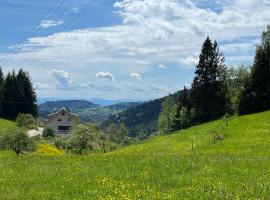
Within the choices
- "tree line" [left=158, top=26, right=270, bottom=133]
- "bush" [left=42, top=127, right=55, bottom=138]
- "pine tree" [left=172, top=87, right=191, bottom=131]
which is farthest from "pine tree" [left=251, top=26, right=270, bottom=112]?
"bush" [left=42, top=127, right=55, bottom=138]

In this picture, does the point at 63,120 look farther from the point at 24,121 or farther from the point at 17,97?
the point at 24,121

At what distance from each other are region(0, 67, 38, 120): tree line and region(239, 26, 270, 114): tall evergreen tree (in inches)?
3057

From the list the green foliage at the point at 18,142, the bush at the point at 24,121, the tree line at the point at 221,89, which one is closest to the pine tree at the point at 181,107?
the tree line at the point at 221,89

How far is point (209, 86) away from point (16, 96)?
65297 mm

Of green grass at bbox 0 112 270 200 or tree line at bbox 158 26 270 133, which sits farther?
tree line at bbox 158 26 270 133

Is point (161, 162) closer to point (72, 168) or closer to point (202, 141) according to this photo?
point (72, 168)

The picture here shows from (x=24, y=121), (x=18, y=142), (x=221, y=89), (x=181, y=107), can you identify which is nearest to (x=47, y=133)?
(x=24, y=121)

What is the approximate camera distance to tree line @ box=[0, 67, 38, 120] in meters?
146

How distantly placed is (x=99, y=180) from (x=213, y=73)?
3613 inches

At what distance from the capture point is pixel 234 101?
352ft

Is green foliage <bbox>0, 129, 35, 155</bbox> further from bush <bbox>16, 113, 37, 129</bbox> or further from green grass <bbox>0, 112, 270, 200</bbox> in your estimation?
bush <bbox>16, 113, 37, 129</bbox>

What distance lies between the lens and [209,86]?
349 ft

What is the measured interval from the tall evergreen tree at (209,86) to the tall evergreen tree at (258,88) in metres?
12.0

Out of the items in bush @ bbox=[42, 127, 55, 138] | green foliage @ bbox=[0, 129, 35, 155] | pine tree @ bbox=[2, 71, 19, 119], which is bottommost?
bush @ bbox=[42, 127, 55, 138]
